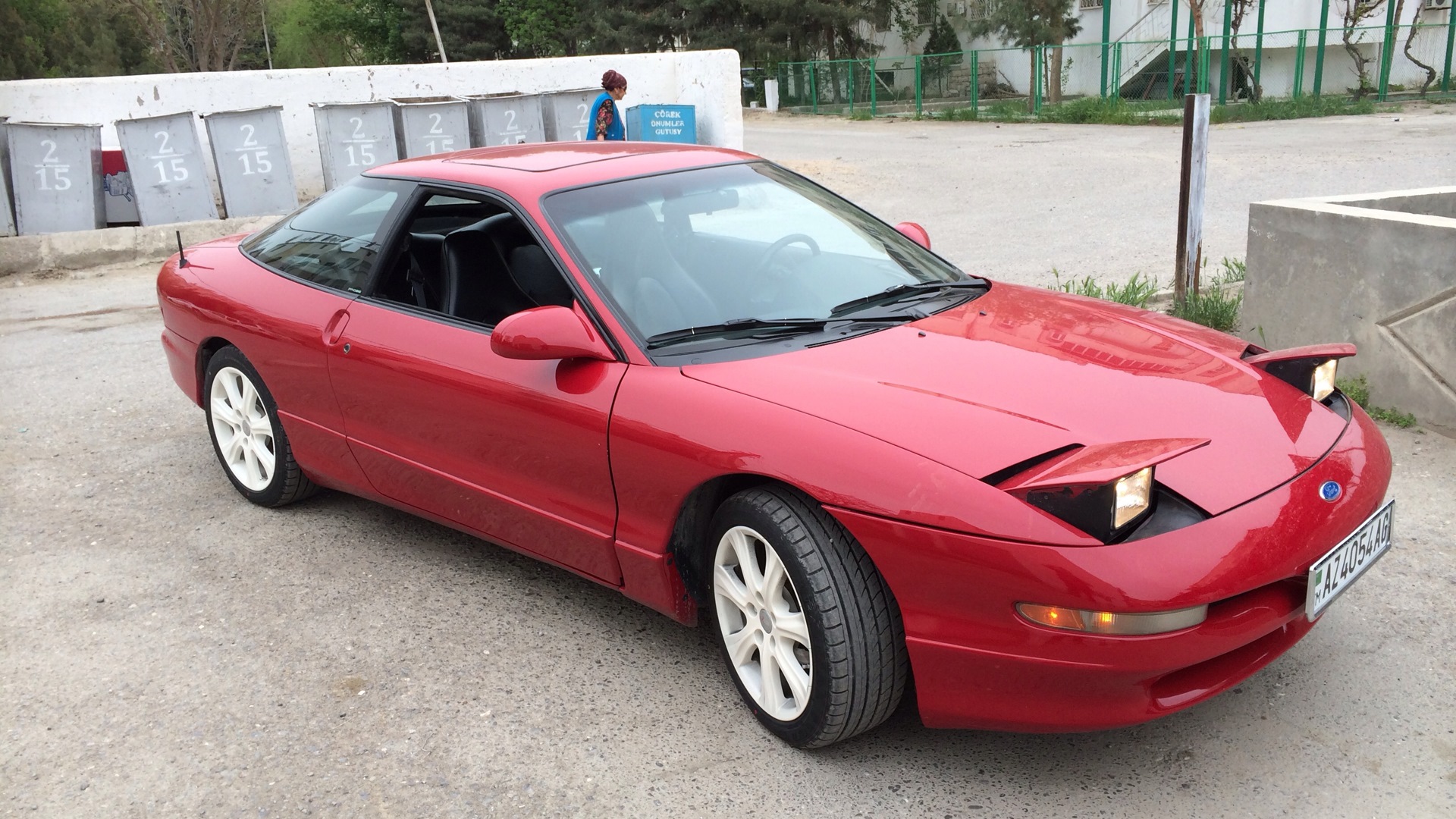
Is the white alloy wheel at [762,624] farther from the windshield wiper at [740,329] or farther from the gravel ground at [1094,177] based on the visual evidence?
the gravel ground at [1094,177]

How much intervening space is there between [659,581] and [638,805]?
622 millimetres

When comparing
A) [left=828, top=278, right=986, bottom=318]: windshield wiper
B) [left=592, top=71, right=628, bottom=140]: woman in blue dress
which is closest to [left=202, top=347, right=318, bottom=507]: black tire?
[left=828, top=278, right=986, bottom=318]: windshield wiper

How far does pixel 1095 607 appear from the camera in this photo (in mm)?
2453

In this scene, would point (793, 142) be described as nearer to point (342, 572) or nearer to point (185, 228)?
point (185, 228)

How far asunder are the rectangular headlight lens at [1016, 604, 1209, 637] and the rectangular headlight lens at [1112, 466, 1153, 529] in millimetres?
191

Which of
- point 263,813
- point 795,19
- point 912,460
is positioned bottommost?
point 263,813

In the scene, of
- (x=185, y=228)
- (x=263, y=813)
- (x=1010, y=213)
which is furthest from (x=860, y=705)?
(x=185, y=228)

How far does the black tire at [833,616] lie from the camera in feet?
9.00

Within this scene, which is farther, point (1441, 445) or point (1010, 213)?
point (1010, 213)

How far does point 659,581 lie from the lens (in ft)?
10.6

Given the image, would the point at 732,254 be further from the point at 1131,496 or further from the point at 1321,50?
the point at 1321,50

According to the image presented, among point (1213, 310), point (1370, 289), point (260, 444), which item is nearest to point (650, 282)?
point (260, 444)

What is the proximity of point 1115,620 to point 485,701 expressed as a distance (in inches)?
71.2

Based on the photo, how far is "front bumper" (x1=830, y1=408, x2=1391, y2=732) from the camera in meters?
2.47
